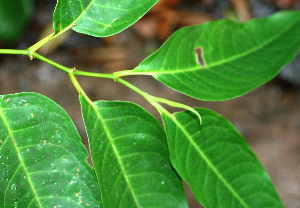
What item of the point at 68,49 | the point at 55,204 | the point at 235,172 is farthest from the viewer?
the point at 68,49

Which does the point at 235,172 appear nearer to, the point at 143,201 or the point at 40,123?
the point at 143,201

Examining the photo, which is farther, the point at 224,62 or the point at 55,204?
the point at 224,62

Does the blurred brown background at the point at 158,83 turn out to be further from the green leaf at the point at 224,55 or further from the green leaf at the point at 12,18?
the green leaf at the point at 224,55

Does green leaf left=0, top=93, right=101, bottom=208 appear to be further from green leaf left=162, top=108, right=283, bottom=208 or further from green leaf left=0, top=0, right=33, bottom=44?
green leaf left=0, top=0, right=33, bottom=44

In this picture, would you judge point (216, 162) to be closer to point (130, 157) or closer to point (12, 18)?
point (130, 157)

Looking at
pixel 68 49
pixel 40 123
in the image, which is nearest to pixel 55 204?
pixel 40 123

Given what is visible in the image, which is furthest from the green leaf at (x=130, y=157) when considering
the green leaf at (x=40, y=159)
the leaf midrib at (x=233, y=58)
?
the leaf midrib at (x=233, y=58)
